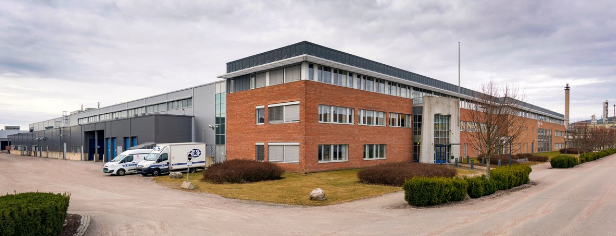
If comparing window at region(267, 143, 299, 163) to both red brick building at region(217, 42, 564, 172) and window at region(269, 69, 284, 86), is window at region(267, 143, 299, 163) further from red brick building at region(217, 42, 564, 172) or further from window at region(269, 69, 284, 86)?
window at region(269, 69, 284, 86)

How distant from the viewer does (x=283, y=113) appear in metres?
32.5

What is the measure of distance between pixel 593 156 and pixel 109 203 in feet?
193

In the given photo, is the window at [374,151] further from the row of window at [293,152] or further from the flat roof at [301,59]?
the flat roof at [301,59]

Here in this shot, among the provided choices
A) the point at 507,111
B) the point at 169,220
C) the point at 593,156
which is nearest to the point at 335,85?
the point at 507,111

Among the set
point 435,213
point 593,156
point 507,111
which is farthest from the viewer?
point 593,156

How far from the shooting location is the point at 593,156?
51219mm

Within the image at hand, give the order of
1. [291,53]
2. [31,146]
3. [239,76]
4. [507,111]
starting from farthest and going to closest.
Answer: [31,146], [239,76], [291,53], [507,111]

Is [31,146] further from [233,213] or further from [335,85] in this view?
[233,213]

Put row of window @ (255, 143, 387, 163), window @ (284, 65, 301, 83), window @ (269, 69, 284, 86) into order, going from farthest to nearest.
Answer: window @ (269, 69, 284, 86) < row of window @ (255, 143, 387, 163) < window @ (284, 65, 301, 83)

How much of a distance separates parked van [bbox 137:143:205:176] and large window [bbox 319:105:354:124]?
11550 millimetres

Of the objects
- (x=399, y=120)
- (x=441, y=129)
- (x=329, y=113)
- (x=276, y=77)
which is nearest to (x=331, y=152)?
(x=329, y=113)

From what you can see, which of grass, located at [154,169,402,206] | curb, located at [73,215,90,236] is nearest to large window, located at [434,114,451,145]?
grass, located at [154,169,402,206]

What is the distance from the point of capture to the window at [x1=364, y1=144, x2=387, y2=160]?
36.5m

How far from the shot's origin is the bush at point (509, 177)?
67.1ft
